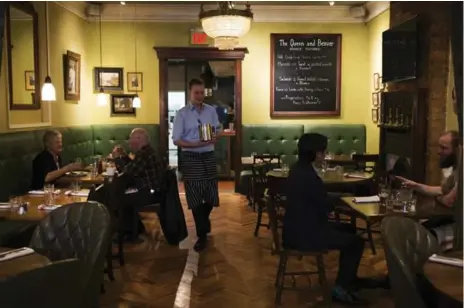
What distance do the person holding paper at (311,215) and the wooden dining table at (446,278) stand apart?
1184mm

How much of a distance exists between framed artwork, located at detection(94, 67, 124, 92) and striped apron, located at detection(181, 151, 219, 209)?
3643mm

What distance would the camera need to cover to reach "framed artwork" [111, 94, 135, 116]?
8.38 meters

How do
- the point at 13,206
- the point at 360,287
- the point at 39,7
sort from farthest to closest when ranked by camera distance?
the point at 39,7 → the point at 360,287 → the point at 13,206

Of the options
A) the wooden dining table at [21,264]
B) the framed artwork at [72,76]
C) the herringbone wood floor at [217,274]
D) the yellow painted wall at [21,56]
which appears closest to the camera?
the wooden dining table at [21,264]

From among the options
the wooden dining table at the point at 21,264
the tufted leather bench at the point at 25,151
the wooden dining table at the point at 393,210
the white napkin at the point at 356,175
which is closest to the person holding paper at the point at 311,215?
the wooden dining table at the point at 393,210

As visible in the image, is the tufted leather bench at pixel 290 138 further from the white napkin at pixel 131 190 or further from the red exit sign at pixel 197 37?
the white napkin at pixel 131 190

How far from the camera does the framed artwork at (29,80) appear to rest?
5770 mm

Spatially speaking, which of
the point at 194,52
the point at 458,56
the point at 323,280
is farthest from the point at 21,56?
the point at 458,56

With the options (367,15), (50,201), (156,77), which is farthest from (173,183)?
(367,15)

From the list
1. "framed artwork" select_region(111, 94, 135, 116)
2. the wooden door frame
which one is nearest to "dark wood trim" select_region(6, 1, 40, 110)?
"framed artwork" select_region(111, 94, 135, 116)

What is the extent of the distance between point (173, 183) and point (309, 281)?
1742 mm

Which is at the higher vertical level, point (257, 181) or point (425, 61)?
point (425, 61)

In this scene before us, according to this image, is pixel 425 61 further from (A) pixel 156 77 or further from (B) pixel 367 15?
(A) pixel 156 77

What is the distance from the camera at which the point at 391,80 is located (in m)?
6.50
